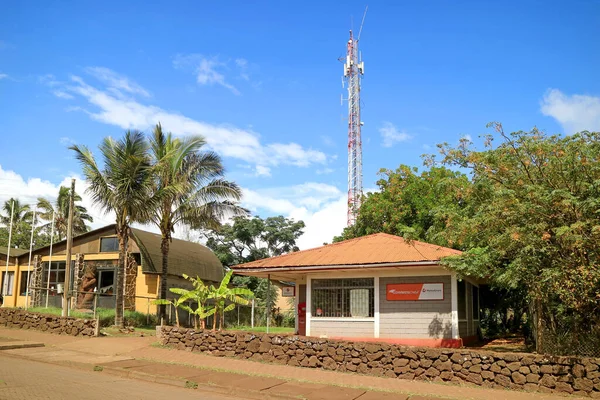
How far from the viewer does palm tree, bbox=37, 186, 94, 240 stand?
39.6 m

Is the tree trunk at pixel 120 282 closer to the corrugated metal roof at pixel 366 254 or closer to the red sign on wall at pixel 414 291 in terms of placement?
the corrugated metal roof at pixel 366 254

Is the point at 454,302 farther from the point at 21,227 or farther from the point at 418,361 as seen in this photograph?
the point at 21,227

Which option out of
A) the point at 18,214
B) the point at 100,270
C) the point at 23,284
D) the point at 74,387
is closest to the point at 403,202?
the point at 100,270

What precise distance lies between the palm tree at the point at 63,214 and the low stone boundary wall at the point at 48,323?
1761 centimetres

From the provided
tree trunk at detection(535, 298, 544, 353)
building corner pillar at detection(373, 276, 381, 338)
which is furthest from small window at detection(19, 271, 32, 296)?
tree trunk at detection(535, 298, 544, 353)

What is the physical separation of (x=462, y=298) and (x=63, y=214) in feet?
111

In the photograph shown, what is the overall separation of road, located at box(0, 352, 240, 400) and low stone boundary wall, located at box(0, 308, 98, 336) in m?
6.39

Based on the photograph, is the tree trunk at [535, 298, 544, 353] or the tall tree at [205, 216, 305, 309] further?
the tall tree at [205, 216, 305, 309]

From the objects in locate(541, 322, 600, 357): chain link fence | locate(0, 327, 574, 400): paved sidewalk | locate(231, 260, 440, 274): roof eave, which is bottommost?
locate(0, 327, 574, 400): paved sidewalk

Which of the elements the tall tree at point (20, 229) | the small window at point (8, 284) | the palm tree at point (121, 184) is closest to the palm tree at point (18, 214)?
the tall tree at point (20, 229)

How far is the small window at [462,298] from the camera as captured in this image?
58.1 feet

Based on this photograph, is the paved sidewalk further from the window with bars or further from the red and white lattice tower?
the red and white lattice tower

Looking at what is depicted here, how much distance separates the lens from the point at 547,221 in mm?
11297

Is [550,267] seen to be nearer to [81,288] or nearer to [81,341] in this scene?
[81,341]
